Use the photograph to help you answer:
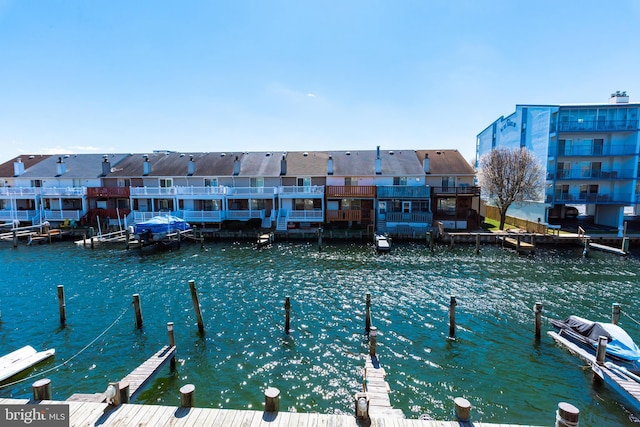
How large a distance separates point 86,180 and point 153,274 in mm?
28297

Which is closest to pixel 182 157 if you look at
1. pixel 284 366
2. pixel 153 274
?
pixel 153 274

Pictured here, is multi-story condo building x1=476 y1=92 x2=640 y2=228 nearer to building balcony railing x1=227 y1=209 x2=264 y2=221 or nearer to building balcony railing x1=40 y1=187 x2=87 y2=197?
building balcony railing x1=227 y1=209 x2=264 y2=221

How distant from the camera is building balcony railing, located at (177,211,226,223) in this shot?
36719mm

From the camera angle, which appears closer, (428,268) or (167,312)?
(167,312)

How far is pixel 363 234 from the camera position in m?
35.0

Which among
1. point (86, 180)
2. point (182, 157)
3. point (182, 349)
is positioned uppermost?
point (182, 157)

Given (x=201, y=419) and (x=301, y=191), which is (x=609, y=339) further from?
(x=301, y=191)

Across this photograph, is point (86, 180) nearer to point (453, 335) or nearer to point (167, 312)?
point (167, 312)

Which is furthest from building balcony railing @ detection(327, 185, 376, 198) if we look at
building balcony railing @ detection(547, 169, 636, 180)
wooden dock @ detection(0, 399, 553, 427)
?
wooden dock @ detection(0, 399, 553, 427)

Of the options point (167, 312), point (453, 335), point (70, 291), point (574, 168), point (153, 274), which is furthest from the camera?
point (574, 168)

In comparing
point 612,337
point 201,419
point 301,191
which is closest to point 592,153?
point 301,191

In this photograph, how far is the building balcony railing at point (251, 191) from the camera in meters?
37.3

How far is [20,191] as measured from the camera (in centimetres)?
3969

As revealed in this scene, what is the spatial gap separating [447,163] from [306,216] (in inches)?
761
